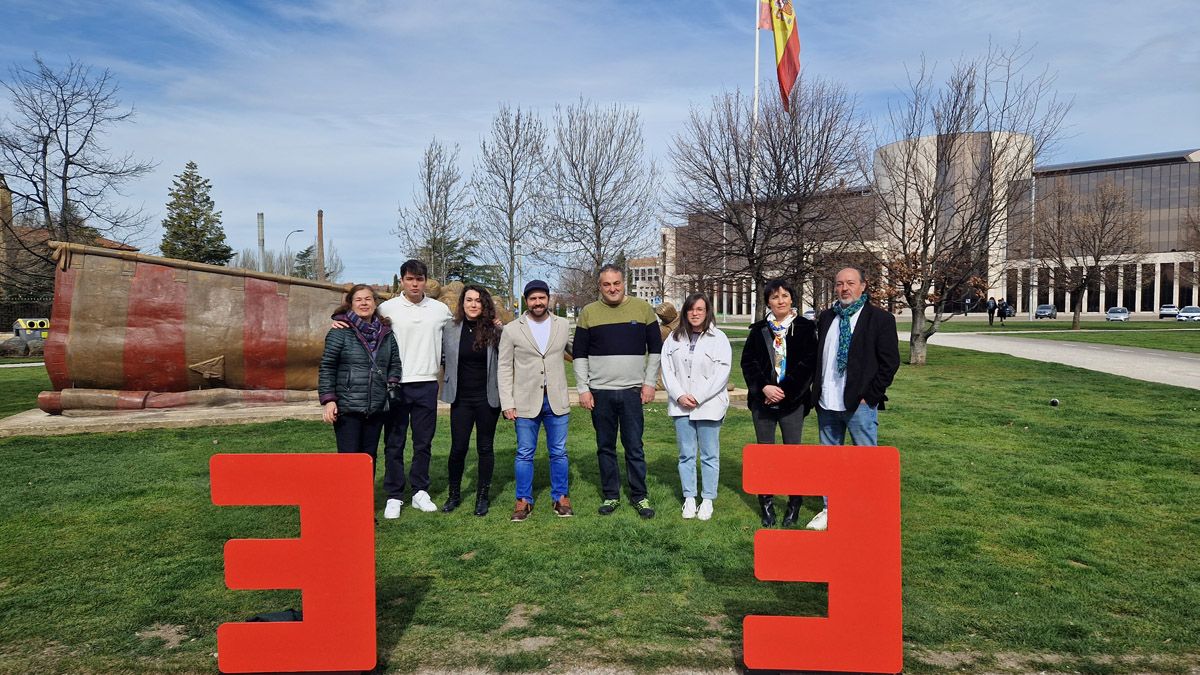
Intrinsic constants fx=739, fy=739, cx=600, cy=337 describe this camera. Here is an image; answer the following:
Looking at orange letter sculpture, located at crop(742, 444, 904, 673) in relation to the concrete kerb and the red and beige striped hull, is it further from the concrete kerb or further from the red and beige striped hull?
the red and beige striped hull

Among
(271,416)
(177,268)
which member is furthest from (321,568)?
(177,268)

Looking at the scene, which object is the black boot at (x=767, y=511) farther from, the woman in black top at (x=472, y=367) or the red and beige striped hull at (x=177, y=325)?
the red and beige striped hull at (x=177, y=325)

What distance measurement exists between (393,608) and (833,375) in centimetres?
328

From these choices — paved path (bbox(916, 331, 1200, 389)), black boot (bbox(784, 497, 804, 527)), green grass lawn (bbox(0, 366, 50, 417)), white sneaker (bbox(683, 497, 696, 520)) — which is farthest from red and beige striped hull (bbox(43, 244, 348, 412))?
paved path (bbox(916, 331, 1200, 389))

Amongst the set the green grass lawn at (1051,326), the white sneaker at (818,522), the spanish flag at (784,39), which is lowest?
the white sneaker at (818,522)

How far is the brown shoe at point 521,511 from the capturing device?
5680mm

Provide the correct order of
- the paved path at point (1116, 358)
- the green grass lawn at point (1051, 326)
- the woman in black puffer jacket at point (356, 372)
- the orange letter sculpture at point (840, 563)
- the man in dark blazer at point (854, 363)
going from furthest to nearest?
1. the green grass lawn at point (1051, 326)
2. the paved path at point (1116, 358)
3. the woman in black puffer jacket at point (356, 372)
4. the man in dark blazer at point (854, 363)
5. the orange letter sculpture at point (840, 563)

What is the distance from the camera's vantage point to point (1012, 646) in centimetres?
356

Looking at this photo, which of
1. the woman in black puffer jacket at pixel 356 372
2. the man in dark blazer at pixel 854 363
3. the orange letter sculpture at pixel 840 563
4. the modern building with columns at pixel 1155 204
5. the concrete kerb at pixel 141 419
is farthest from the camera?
the modern building with columns at pixel 1155 204

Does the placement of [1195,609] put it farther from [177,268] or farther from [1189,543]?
[177,268]

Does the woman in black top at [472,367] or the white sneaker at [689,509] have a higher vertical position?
the woman in black top at [472,367]

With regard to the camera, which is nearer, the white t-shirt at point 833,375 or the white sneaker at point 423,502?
the white t-shirt at point 833,375

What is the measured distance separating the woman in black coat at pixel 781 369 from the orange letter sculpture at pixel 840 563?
2.12 meters

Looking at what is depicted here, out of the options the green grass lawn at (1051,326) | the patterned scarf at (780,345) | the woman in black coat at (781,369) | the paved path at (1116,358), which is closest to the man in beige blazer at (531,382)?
the woman in black coat at (781,369)
